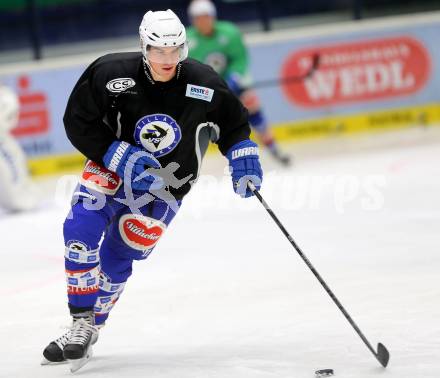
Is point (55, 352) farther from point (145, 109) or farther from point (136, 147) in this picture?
point (145, 109)

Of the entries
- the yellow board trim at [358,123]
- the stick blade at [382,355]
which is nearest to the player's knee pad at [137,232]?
the stick blade at [382,355]

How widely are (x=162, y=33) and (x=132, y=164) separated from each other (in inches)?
18.8

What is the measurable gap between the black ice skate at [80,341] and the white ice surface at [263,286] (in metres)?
0.05

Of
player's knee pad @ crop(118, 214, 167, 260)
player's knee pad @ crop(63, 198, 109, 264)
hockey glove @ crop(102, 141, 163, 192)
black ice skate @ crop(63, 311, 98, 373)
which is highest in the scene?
hockey glove @ crop(102, 141, 163, 192)

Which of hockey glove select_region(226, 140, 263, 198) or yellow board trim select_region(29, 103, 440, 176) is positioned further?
yellow board trim select_region(29, 103, 440, 176)

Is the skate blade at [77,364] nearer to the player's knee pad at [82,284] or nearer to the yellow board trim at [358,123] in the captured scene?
the player's knee pad at [82,284]

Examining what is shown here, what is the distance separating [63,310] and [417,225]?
2383mm

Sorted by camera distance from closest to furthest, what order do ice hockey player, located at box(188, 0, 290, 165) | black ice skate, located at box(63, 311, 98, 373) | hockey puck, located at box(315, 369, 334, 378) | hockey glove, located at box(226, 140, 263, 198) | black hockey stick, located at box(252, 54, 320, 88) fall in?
hockey puck, located at box(315, 369, 334, 378) < black ice skate, located at box(63, 311, 98, 373) < hockey glove, located at box(226, 140, 263, 198) < ice hockey player, located at box(188, 0, 290, 165) < black hockey stick, located at box(252, 54, 320, 88)

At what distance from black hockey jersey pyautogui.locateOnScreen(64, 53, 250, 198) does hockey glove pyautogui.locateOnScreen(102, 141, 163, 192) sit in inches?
1.8

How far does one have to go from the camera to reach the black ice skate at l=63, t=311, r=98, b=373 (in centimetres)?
363

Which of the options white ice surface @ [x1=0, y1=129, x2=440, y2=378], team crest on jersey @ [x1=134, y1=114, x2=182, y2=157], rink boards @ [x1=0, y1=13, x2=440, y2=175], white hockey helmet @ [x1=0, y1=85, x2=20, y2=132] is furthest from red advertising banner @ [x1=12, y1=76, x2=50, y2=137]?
team crest on jersey @ [x1=134, y1=114, x2=182, y2=157]

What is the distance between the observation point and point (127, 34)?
35.3 feet

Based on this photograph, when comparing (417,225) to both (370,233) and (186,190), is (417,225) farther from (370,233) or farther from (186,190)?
(186,190)

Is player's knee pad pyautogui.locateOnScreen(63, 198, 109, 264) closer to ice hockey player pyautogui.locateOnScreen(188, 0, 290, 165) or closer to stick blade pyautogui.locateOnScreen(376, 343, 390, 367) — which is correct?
stick blade pyautogui.locateOnScreen(376, 343, 390, 367)
